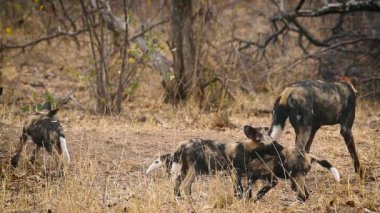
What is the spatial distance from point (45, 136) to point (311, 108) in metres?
2.27

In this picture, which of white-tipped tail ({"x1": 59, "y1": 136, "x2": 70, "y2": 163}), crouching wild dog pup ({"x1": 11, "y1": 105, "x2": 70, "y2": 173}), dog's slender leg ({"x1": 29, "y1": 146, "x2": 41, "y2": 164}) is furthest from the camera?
dog's slender leg ({"x1": 29, "y1": 146, "x2": 41, "y2": 164})

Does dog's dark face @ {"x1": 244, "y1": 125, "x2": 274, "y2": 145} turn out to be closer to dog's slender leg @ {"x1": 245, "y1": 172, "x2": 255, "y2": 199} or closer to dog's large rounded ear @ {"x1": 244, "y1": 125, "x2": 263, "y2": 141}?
dog's large rounded ear @ {"x1": 244, "y1": 125, "x2": 263, "y2": 141}

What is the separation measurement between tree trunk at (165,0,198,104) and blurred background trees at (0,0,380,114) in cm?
1

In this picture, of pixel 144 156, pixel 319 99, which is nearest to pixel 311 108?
pixel 319 99

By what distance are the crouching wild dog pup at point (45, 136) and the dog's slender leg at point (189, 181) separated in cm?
129

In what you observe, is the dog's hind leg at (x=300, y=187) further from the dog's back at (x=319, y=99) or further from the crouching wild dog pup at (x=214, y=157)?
the dog's back at (x=319, y=99)

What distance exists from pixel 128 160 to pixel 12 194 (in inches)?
53.0

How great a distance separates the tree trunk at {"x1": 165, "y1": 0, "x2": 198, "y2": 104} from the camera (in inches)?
370

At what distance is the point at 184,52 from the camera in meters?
9.47

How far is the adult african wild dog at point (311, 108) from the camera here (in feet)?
18.5

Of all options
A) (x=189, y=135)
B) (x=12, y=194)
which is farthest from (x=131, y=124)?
(x=12, y=194)

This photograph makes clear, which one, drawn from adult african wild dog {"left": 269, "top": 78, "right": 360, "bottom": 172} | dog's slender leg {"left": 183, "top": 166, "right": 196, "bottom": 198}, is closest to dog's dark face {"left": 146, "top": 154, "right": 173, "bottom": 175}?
dog's slender leg {"left": 183, "top": 166, "right": 196, "bottom": 198}

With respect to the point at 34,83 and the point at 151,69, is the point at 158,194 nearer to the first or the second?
the point at 151,69

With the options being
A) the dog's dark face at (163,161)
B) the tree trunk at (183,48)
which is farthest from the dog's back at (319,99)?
the tree trunk at (183,48)
